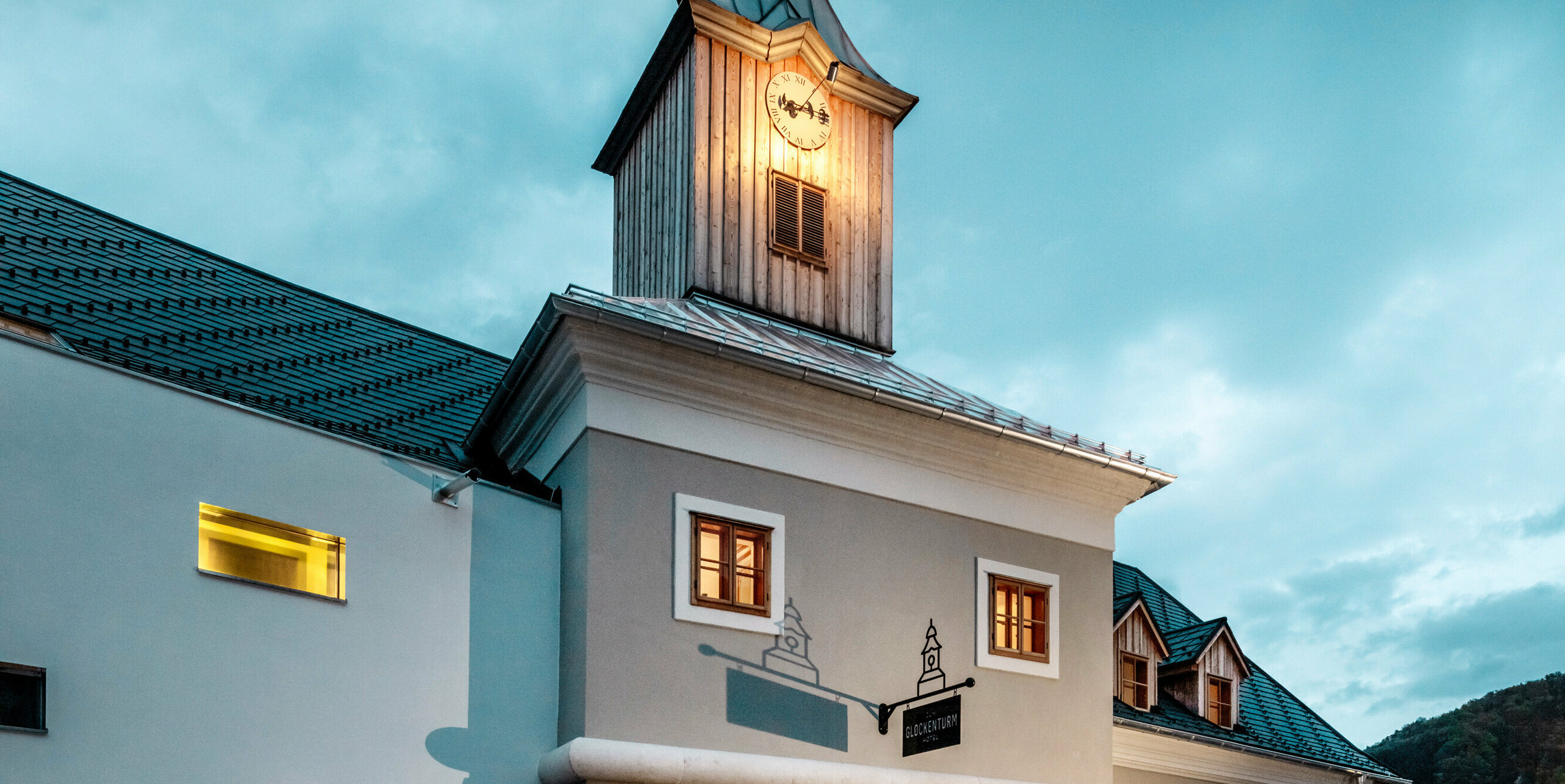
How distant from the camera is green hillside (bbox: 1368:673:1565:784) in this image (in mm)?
39625

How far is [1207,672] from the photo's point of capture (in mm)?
21266

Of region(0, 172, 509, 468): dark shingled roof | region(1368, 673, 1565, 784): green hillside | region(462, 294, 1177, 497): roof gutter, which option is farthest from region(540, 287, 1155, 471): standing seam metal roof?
region(1368, 673, 1565, 784): green hillside

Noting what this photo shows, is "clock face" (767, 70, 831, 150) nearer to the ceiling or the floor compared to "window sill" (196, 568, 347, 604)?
nearer to the ceiling

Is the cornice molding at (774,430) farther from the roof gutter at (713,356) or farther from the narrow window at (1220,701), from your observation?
the narrow window at (1220,701)

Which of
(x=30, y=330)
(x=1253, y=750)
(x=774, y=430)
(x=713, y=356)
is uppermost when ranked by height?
(x=713, y=356)

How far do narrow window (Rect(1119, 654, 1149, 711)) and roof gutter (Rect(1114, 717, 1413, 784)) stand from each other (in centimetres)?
92

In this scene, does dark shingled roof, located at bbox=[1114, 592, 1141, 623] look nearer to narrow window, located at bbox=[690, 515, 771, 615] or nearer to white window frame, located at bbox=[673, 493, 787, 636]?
white window frame, located at bbox=[673, 493, 787, 636]

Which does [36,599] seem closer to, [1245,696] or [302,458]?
[302,458]

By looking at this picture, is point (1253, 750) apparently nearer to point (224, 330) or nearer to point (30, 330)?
point (224, 330)

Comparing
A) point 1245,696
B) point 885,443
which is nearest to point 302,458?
point 885,443

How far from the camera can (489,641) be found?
13.1m

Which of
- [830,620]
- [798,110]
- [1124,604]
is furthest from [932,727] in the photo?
[798,110]

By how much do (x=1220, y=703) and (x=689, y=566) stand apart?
1154 cm

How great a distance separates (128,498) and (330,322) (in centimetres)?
613
